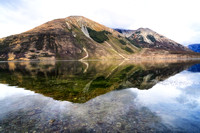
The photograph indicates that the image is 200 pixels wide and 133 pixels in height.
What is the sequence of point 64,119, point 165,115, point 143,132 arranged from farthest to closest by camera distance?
1. point 165,115
2. point 64,119
3. point 143,132

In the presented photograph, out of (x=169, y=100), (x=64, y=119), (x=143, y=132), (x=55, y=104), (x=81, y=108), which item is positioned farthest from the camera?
(x=169, y=100)

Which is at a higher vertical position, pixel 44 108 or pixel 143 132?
pixel 143 132

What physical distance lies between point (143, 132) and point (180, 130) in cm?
308

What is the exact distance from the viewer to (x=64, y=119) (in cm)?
1170

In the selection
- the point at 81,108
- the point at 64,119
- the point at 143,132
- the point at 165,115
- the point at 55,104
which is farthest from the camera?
the point at 55,104

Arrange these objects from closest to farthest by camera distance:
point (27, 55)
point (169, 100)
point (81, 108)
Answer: point (81, 108) → point (169, 100) → point (27, 55)

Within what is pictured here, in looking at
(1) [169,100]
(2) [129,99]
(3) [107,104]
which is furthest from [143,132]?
(1) [169,100]

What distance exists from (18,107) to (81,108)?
7376 mm

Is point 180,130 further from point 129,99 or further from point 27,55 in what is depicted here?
point 27,55

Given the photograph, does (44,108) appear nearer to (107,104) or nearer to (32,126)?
(32,126)

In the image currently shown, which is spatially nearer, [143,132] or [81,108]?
[143,132]

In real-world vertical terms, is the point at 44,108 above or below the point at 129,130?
below

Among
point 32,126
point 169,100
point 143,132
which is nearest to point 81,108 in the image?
point 32,126

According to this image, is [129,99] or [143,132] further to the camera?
[129,99]
